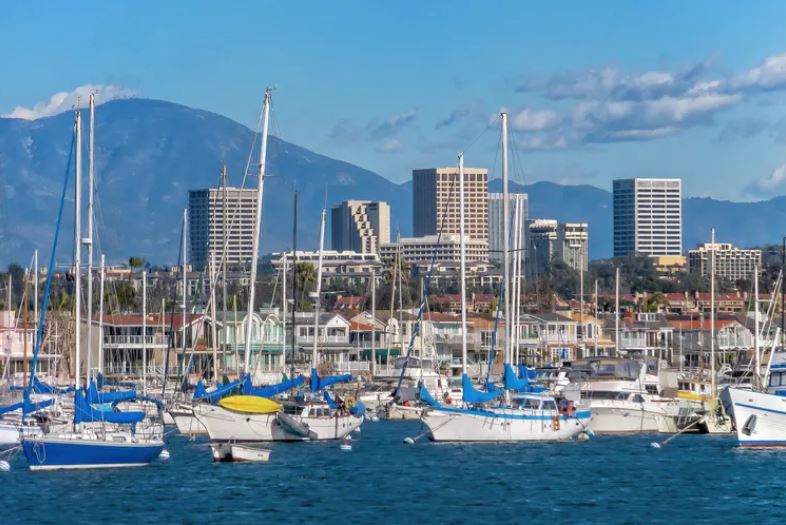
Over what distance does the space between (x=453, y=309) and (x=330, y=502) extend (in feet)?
405

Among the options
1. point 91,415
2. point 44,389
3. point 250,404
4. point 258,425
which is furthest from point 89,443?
point 44,389

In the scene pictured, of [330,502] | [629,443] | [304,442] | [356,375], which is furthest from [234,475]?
[356,375]

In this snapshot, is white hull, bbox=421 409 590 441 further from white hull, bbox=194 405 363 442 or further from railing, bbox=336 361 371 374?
railing, bbox=336 361 371 374

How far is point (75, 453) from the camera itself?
52219mm

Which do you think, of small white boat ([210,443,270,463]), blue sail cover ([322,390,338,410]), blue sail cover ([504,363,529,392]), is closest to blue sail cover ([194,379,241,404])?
blue sail cover ([322,390,338,410])

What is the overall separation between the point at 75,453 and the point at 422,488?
10.7m

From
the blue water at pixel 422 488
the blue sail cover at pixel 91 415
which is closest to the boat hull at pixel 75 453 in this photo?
the blue water at pixel 422 488

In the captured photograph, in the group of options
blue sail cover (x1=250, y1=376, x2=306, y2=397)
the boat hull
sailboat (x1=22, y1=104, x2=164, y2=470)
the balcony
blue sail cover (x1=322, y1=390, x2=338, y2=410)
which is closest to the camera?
the boat hull

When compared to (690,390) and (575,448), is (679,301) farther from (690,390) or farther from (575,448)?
(575,448)

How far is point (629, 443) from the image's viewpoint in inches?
2736

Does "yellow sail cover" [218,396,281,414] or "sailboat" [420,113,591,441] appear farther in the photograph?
"sailboat" [420,113,591,441]

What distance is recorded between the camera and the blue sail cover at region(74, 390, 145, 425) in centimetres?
5262

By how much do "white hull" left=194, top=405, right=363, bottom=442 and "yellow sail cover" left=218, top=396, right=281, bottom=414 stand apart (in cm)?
22

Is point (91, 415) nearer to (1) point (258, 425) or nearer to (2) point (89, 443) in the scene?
(2) point (89, 443)
